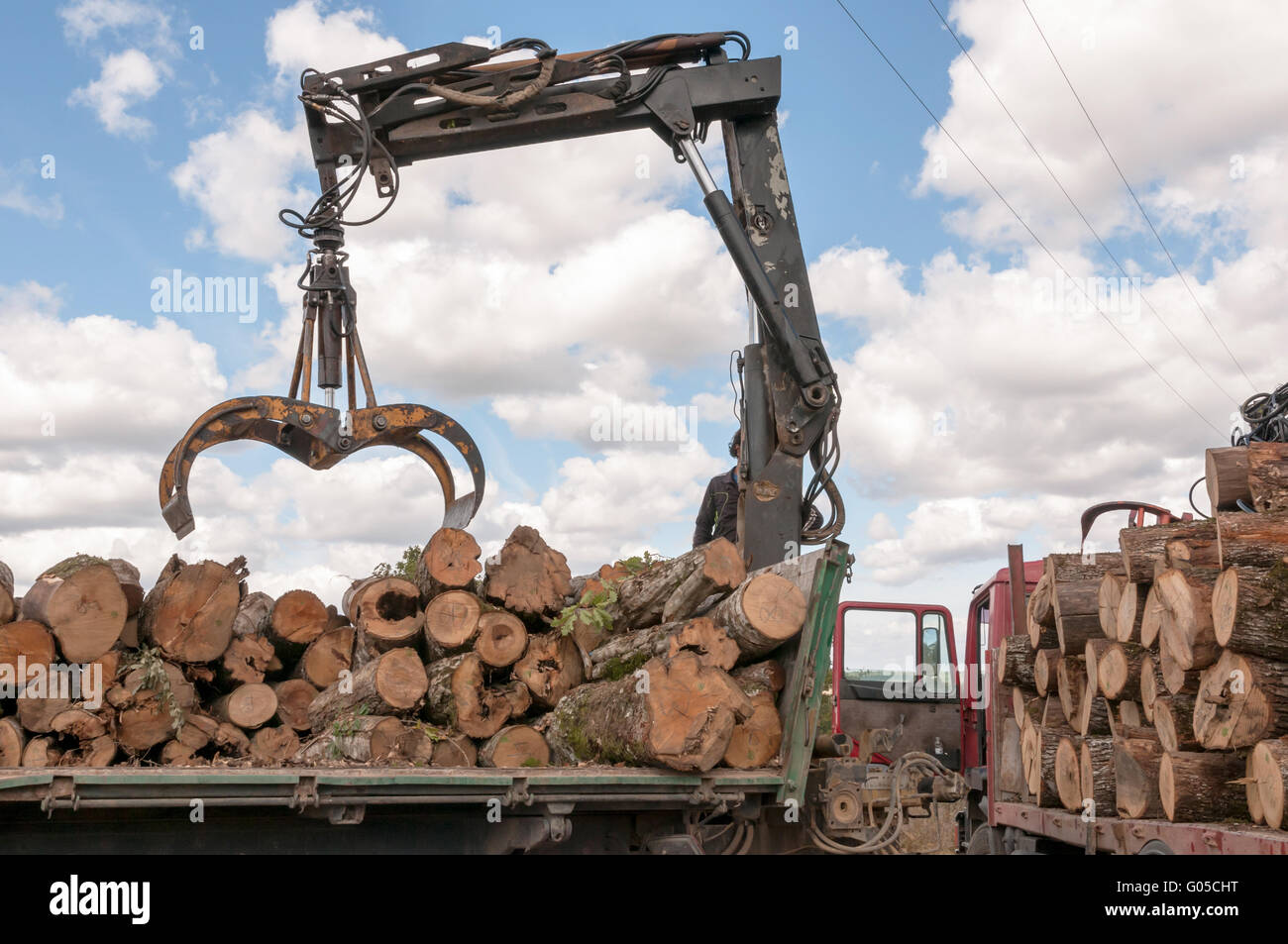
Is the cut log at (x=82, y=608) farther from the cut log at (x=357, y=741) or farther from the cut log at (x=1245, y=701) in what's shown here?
the cut log at (x=1245, y=701)

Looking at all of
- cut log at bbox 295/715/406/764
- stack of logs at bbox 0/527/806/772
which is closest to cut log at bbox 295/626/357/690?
stack of logs at bbox 0/527/806/772

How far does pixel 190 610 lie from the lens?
21.6 feet

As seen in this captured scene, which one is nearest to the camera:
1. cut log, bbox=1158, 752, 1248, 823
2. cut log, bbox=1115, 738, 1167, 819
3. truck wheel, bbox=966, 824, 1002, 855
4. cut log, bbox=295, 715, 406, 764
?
cut log, bbox=1158, 752, 1248, 823

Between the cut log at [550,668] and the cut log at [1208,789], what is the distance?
298 cm

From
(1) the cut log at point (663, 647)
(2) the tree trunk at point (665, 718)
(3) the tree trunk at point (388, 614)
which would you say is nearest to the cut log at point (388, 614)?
(3) the tree trunk at point (388, 614)

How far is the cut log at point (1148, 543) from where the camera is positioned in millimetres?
5953

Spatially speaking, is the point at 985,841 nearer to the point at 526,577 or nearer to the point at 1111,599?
the point at 1111,599

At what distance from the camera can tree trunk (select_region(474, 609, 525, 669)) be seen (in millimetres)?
6094

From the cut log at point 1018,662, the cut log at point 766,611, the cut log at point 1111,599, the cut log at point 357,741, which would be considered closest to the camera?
the cut log at point 766,611

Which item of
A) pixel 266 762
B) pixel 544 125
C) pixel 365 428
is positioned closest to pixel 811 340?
pixel 544 125

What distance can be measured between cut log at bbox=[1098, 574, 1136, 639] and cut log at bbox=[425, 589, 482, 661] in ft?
11.5

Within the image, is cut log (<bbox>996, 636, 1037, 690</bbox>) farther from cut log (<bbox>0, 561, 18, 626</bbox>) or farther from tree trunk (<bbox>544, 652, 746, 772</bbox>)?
cut log (<bbox>0, 561, 18, 626</bbox>)

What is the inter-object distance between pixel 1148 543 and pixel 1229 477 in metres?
0.53
